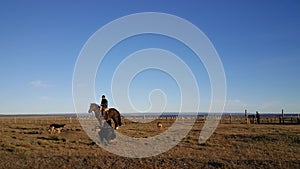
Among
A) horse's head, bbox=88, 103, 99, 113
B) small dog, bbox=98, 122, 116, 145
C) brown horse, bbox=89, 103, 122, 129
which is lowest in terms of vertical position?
small dog, bbox=98, 122, 116, 145

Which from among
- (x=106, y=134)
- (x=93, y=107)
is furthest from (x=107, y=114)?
(x=106, y=134)

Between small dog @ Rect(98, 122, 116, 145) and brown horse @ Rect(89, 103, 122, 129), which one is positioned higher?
brown horse @ Rect(89, 103, 122, 129)

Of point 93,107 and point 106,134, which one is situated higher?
point 93,107

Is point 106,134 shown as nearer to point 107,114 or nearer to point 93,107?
point 107,114

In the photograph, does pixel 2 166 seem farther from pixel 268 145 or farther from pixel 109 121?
pixel 268 145

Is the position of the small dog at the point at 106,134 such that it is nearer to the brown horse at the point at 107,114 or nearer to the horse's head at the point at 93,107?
the brown horse at the point at 107,114

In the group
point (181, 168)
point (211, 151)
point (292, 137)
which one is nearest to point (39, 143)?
point (211, 151)

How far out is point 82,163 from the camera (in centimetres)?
1332

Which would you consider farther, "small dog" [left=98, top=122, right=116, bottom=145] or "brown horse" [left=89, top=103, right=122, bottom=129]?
"brown horse" [left=89, top=103, right=122, bottom=129]

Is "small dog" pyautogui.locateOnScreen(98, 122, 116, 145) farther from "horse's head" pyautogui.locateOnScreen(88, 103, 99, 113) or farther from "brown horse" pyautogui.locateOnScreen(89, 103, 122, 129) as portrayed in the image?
"horse's head" pyautogui.locateOnScreen(88, 103, 99, 113)

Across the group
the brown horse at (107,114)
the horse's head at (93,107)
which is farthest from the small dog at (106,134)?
the horse's head at (93,107)

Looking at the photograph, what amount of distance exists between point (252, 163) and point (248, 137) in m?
11.5

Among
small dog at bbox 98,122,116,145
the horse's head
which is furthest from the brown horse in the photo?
small dog at bbox 98,122,116,145

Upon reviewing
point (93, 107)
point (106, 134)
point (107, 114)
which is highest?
point (93, 107)
